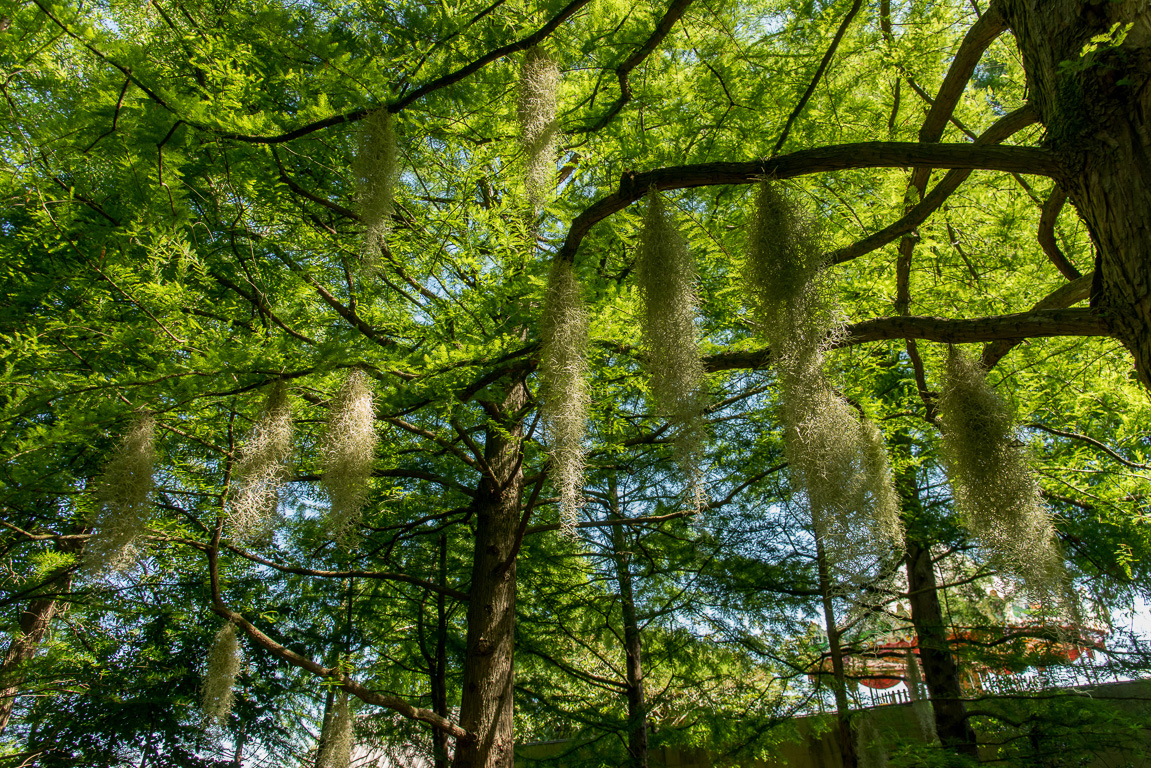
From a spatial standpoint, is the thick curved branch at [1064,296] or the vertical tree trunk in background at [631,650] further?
the vertical tree trunk in background at [631,650]

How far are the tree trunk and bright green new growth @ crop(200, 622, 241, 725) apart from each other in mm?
1804

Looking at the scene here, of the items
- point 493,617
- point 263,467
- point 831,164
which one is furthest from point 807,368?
point 493,617

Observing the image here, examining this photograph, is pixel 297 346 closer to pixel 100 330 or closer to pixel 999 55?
pixel 100 330

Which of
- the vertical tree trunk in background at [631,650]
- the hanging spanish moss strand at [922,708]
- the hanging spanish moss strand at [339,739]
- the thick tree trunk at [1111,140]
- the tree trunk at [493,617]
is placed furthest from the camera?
the hanging spanish moss strand at [922,708]

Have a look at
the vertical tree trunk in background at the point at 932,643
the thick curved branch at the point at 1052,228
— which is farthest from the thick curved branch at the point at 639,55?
the vertical tree trunk in background at the point at 932,643

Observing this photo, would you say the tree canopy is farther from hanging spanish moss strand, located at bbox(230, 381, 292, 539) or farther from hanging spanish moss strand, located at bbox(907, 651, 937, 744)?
hanging spanish moss strand, located at bbox(907, 651, 937, 744)

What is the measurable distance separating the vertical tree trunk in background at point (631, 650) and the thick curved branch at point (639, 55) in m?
4.33

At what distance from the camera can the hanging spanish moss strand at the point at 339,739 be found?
5.95 m

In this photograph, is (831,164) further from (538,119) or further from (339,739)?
(339,739)

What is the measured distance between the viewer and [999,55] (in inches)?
262

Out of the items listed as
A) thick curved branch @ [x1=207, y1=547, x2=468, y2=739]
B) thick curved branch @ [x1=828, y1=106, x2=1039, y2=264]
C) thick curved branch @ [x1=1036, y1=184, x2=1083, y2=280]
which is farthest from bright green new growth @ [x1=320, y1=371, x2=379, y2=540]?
thick curved branch @ [x1=1036, y1=184, x2=1083, y2=280]

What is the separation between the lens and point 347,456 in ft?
10.7

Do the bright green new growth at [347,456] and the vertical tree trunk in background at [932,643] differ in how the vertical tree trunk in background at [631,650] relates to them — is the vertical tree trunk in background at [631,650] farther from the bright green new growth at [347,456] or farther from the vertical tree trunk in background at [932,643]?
the bright green new growth at [347,456]

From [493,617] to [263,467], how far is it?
8.13ft
